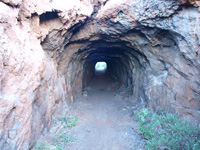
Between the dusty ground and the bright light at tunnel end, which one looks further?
the bright light at tunnel end

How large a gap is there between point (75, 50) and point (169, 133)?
6830mm

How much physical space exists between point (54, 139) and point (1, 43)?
3.82 meters

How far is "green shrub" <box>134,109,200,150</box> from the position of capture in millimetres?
4816

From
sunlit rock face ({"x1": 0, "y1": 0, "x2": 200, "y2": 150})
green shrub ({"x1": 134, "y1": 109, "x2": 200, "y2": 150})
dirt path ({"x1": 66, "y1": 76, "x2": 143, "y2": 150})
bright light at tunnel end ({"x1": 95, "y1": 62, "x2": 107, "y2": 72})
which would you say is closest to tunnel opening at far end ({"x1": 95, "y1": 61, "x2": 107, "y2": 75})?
bright light at tunnel end ({"x1": 95, "y1": 62, "x2": 107, "y2": 72})

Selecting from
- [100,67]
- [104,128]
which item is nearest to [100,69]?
[100,67]

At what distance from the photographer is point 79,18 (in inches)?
293

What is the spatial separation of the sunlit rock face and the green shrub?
1.67ft

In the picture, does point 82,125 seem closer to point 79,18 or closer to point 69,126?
point 69,126

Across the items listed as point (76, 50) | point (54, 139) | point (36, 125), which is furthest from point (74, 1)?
point (54, 139)

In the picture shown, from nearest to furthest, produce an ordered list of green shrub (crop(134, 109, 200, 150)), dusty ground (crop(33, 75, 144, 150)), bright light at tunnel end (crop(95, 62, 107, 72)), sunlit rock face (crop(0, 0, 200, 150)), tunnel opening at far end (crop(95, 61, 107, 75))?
1. sunlit rock face (crop(0, 0, 200, 150))
2. green shrub (crop(134, 109, 200, 150))
3. dusty ground (crop(33, 75, 144, 150))
4. tunnel opening at far end (crop(95, 61, 107, 75))
5. bright light at tunnel end (crop(95, 62, 107, 72))

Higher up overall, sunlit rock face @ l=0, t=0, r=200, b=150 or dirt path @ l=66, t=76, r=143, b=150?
sunlit rock face @ l=0, t=0, r=200, b=150

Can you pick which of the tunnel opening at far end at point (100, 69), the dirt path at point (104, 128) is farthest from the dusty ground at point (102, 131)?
the tunnel opening at far end at point (100, 69)

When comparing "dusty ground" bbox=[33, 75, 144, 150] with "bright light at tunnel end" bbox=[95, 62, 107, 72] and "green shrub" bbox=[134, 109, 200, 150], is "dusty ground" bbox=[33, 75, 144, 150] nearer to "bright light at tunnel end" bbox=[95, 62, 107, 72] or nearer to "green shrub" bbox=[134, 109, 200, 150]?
"green shrub" bbox=[134, 109, 200, 150]

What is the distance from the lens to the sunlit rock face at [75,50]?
13.3 ft
